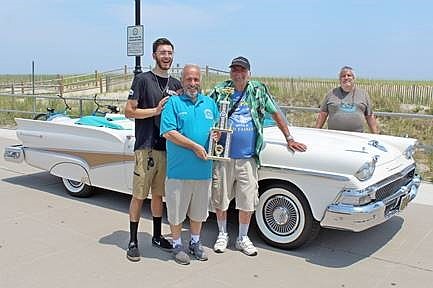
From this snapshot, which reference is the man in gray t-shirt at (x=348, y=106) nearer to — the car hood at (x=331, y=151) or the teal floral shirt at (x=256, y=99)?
the car hood at (x=331, y=151)

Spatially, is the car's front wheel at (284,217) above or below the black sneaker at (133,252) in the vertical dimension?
above

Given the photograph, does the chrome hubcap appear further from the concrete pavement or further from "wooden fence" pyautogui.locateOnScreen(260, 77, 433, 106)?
"wooden fence" pyautogui.locateOnScreen(260, 77, 433, 106)

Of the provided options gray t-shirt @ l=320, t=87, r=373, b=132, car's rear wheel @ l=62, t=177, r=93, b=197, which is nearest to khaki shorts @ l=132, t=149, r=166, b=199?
car's rear wheel @ l=62, t=177, r=93, b=197

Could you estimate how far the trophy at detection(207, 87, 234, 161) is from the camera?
4.07 metres

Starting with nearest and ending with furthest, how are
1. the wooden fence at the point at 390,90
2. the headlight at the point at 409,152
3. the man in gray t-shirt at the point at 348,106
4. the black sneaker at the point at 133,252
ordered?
the black sneaker at the point at 133,252 < the headlight at the point at 409,152 < the man in gray t-shirt at the point at 348,106 < the wooden fence at the point at 390,90

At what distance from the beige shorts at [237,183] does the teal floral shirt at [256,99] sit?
148mm

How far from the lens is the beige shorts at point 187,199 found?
4.12 metres

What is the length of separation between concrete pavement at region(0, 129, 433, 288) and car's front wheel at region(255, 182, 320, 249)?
116 mm

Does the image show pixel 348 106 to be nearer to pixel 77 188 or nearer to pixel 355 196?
pixel 355 196

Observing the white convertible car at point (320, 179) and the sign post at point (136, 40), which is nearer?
the white convertible car at point (320, 179)

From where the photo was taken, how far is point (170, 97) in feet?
13.2

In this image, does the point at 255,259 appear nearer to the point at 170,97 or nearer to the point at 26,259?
the point at 170,97

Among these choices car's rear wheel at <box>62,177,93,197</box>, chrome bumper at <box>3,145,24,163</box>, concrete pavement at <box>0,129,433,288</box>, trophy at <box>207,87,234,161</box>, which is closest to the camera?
concrete pavement at <box>0,129,433,288</box>

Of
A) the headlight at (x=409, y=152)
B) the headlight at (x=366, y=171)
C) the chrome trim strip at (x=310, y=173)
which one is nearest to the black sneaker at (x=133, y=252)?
the chrome trim strip at (x=310, y=173)
